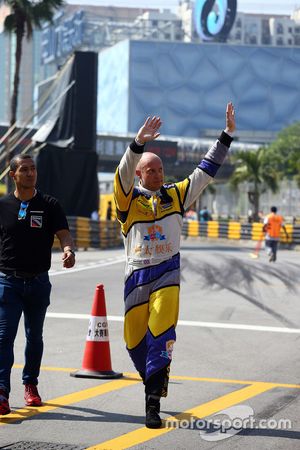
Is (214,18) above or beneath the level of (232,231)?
above

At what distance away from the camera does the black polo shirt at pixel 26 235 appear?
24.2 feet

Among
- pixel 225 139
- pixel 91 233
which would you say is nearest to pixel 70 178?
pixel 91 233

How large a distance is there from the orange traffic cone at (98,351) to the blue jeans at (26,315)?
149 cm

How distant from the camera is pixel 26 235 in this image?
7.38 meters

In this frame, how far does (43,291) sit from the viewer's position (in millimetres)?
7453

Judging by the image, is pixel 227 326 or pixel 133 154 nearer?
pixel 133 154

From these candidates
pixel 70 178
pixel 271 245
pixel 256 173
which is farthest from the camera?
pixel 256 173

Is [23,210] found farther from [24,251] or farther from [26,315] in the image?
[26,315]

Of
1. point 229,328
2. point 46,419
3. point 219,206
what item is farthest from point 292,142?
point 46,419

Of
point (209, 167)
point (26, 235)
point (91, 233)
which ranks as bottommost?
point (91, 233)

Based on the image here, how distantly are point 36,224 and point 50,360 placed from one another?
3052 millimetres

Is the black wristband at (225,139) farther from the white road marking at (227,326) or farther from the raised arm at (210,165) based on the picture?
the white road marking at (227,326)

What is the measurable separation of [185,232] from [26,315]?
1823 inches

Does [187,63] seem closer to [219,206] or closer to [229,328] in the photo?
[219,206]
